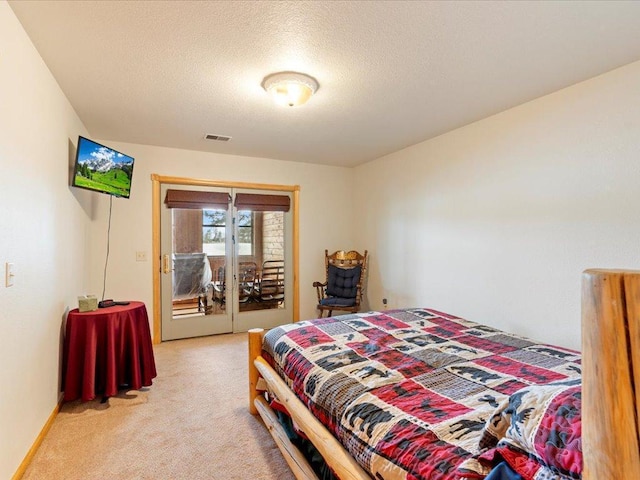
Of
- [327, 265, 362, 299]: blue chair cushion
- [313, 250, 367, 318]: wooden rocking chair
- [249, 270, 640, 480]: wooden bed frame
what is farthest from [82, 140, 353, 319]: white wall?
[249, 270, 640, 480]: wooden bed frame

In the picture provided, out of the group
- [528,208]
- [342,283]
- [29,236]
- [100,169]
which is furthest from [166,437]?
[528,208]

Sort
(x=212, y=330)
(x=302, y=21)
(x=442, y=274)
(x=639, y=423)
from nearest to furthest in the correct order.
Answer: (x=639, y=423) < (x=302, y=21) < (x=442, y=274) < (x=212, y=330)

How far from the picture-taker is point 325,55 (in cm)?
217

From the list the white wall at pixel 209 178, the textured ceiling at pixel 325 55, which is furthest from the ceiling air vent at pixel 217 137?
the white wall at pixel 209 178

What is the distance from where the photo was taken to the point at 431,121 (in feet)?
11.0

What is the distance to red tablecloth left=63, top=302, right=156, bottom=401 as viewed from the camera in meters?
2.53

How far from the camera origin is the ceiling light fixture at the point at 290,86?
2402mm

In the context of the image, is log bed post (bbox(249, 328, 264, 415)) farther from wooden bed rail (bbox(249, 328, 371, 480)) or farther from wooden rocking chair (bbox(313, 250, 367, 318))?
wooden rocking chair (bbox(313, 250, 367, 318))

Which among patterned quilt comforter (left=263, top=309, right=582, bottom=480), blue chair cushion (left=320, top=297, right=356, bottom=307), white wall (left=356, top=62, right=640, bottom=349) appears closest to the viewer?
patterned quilt comforter (left=263, top=309, right=582, bottom=480)

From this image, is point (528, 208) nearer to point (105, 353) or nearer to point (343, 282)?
point (343, 282)

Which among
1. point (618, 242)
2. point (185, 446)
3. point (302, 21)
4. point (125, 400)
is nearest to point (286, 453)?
point (185, 446)

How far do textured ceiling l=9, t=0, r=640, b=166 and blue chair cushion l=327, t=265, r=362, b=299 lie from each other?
2.17 meters

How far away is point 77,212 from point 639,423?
3858 mm

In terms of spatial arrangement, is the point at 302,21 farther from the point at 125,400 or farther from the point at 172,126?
the point at 125,400
